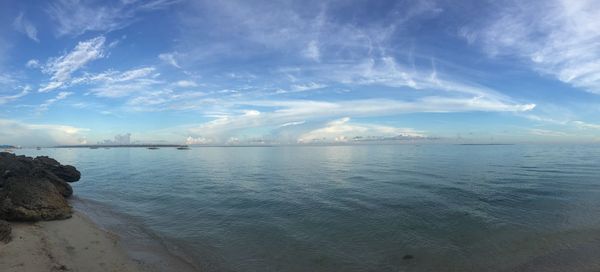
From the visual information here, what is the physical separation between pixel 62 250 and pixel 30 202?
24.4ft

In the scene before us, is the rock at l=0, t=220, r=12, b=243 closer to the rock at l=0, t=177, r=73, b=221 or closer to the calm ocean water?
the rock at l=0, t=177, r=73, b=221

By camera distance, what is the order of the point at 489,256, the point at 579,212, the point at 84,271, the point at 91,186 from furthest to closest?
the point at 91,186
the point at 579,212
the point at 489,256
the point at 84,271

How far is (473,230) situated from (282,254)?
11.7 meters

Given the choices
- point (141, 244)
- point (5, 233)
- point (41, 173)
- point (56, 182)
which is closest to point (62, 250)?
point (5, 233)

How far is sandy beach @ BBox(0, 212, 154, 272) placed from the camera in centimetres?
1191

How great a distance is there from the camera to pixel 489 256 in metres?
14.8

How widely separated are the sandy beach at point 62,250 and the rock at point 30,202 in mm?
902

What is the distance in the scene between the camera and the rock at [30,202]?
1739 centimetres

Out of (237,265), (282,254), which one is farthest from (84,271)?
(282,254)

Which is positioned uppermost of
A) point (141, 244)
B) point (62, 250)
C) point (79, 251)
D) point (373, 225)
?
point (62, 250)

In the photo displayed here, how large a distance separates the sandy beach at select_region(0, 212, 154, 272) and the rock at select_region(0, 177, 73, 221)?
2.96 feet

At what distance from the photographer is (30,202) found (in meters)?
18.7

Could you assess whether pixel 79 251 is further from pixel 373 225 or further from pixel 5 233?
pixel 373 225

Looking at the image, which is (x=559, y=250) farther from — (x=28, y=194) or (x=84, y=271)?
(x=28, y=194)
